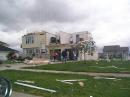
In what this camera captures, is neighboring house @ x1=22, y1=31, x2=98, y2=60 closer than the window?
Yes

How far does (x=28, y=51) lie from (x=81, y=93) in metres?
56.5

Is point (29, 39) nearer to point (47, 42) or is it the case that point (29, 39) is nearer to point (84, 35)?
point (47, 42)

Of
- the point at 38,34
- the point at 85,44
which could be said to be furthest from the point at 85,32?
the point at 85,44

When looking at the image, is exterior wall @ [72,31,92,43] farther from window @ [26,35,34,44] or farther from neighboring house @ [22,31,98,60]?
window @ [26,35,34,44]

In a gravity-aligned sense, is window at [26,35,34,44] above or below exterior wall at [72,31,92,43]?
below

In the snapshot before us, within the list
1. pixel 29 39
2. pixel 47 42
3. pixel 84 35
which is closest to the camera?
pixel 47 42

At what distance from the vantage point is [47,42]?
6525 cm

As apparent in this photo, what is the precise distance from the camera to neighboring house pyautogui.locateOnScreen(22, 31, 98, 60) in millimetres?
63438

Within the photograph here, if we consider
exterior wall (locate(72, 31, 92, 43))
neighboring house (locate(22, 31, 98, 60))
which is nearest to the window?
neighboring house (locate(22, 31, 98, 60))

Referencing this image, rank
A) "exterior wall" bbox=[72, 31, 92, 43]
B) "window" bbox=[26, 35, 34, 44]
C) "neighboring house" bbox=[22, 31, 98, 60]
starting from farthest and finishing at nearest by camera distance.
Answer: "exterior wall" bbox=[72, 31, 92, 43], "window" bbox=[26, 35, 34, 44], "neighboring house" bbox=[22, 31, 98, 60]

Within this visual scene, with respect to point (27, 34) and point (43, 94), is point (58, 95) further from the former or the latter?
point (27, 34)

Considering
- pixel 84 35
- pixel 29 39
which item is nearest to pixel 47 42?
Result: pixel 29 39

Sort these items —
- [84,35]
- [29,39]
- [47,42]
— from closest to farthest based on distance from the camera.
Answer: [47,42] → [29,39] → [84,35]

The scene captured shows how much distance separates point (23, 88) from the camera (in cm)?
1233
